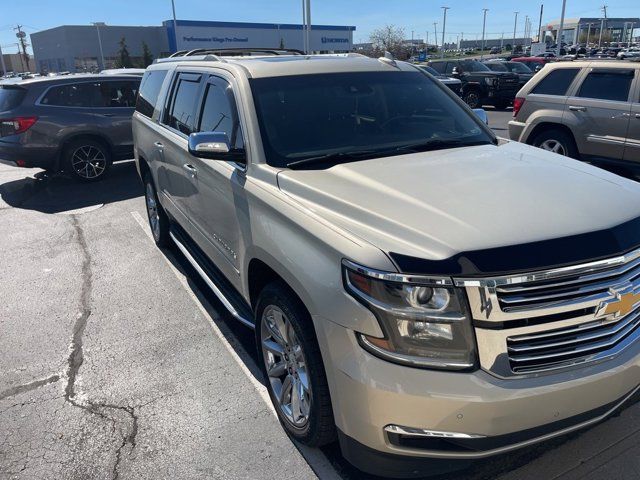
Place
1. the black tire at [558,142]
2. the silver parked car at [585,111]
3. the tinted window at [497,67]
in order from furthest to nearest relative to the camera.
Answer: the tinted window at [497,67], the black tire at [558,142], the silver parked car at [585,111]

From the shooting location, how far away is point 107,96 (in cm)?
990

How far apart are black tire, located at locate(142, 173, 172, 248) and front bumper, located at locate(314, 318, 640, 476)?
3997mm

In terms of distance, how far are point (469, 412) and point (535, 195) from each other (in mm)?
1109

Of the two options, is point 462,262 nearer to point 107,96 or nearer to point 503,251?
point 503,251

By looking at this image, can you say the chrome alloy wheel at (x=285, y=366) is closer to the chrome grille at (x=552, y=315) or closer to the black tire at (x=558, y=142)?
the chrome grille at (x=552, y=315)

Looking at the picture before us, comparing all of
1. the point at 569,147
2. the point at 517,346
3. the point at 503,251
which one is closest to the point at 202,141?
the point at 503,251

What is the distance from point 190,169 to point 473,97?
1719 centimetres

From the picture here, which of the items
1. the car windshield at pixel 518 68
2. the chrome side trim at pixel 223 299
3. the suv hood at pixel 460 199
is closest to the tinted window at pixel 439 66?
the car windshield at pixel 518 68

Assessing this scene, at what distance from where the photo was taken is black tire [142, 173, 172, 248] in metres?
5.77

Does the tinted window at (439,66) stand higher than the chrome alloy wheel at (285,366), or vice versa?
the tinted window at (439,66)

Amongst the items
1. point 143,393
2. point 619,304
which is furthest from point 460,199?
point 143,393

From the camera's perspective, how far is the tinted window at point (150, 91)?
5.44m

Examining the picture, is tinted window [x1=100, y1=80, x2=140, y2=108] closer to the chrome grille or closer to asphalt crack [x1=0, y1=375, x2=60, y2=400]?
asphalt crack [x1=0, y1=375, x2=60, y2=400]

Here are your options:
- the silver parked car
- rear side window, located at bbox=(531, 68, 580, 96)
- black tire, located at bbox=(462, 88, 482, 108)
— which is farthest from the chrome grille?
black tire, located at bbox=(462, 88, 482, 108)
